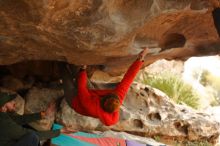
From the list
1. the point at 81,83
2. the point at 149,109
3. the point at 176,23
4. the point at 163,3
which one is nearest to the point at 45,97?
the point at 81,83

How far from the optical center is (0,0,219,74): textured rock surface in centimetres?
472

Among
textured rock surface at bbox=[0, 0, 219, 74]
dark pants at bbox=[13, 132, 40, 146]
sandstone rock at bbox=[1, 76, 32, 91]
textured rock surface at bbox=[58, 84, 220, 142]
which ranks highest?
textured rock surface at bbox=[0, 0, 219, 74]

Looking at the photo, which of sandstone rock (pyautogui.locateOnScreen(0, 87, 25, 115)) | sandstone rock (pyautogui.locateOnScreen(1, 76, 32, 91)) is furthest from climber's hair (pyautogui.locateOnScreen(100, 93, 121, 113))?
sandstone rock (pyautogui.locateOnScreen(1, 76, 32, 91))

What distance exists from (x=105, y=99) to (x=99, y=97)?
0.19m

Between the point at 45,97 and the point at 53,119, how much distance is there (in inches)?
17.7

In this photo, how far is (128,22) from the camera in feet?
17.5

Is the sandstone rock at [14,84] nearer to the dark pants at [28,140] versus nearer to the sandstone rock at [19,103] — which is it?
the sandstone rock at [19,103]

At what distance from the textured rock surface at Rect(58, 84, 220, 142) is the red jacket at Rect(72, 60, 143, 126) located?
1.68 meters

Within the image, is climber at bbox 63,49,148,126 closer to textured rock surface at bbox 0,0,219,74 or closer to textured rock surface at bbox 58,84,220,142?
textured rock surface at bbox 0,0,219,74

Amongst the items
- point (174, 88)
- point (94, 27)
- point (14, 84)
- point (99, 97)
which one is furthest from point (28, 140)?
point (174, 88)

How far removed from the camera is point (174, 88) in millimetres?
12047

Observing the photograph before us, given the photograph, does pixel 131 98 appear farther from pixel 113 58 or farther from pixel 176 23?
pixel 176 23

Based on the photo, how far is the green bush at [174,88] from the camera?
11.9 metres

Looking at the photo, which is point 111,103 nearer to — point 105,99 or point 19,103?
point 105,99
